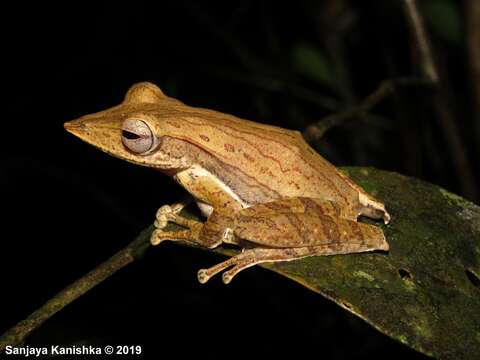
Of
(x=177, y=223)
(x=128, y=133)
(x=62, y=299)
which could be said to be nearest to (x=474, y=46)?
(x=177, y=223)

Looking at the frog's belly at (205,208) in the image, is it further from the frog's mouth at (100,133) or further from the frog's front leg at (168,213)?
the frog's mouth at (100,133)

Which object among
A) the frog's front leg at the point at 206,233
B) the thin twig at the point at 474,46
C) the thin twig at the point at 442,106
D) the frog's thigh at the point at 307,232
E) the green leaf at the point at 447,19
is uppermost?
the green leaf at the point at 447,19

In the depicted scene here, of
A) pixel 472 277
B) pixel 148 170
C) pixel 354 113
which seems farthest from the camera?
pixel 148 170

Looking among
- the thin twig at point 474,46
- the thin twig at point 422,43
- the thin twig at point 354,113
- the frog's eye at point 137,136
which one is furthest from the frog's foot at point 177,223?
the thin twig at point 474,46

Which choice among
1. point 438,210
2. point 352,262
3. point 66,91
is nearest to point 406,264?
point 352,262

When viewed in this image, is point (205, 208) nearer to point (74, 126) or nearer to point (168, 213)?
point (168, 213)

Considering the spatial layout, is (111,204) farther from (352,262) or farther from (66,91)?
(352,262)

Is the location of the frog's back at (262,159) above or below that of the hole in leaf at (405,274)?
above
